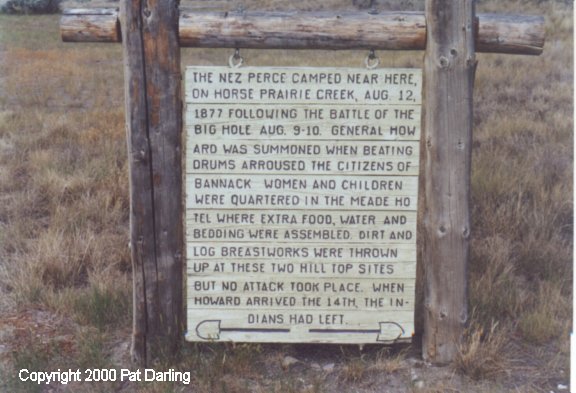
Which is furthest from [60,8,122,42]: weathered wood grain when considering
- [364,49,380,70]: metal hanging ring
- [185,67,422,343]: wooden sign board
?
[364,49,380,70]: metal hanging ring

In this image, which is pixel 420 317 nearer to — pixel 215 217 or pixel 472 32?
pixel 215 217

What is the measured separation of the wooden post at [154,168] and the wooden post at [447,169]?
136 cm

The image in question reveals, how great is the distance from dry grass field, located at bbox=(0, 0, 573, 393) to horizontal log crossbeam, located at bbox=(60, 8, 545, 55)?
1.68 metres

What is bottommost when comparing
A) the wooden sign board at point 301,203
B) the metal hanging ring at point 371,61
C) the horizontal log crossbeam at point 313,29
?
the wooden sign board at point 301,203

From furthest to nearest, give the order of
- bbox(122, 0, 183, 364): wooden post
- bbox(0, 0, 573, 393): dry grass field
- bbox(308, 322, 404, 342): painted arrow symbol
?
bbox(308, 322, 404, 342): painted arrow symbol < bbox(0, 0, 573, 393): dry grass field < bbox(122, 0, 183, 364): wooden post

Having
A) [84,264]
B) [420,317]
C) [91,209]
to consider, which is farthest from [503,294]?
[91,209]

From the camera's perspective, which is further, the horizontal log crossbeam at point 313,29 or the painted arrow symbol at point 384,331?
the painted arrow symbol at point 384,331

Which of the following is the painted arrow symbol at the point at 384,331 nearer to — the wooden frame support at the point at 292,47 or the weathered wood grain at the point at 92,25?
the wooden frame support at the point at 292,47

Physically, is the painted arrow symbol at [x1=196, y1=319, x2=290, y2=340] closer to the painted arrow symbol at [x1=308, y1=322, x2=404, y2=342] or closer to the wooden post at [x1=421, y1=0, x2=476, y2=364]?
the painted arrow symbol at [x1=308, y1=322, x2=404, y2=342]

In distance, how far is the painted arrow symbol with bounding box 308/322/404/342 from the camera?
4312 mm

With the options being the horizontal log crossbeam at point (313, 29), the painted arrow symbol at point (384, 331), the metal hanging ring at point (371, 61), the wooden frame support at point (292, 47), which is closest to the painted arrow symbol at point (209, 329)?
the wooden frame support at point (292, 47)

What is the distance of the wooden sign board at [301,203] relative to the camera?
4.09 m

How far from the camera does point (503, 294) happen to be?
4.94 m

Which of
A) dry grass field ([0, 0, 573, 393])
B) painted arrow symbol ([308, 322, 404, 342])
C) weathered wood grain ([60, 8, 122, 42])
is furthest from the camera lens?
painted arrow symbol ([308, 322, 404, 342])
